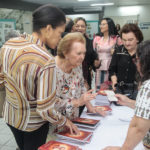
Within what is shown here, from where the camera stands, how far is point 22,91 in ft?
3.51

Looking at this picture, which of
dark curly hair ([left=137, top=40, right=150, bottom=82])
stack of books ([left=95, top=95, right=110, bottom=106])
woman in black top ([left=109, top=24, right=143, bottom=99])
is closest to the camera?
dark curly hair ([left=137, top=40, right=150, bottom=82])

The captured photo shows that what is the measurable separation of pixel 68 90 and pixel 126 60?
1040mm

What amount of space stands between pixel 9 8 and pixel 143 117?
8622mm

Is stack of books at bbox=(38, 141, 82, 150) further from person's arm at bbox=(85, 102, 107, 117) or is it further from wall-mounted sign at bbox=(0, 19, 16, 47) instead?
wall-mounted sign at bbox=(0, 19, 16, 47)

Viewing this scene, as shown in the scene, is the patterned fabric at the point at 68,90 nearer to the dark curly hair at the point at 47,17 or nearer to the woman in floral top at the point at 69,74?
the woman in floral top at the point at 69,74

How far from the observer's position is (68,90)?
148 centimetres

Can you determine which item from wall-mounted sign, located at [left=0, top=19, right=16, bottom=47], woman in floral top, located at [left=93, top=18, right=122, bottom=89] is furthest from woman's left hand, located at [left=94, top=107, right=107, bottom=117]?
wall-mounted sign, located at [left=0, top=19, right=16, bottom=47]

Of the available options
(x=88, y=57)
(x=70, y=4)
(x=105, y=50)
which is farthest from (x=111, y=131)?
(x=70, y=4)

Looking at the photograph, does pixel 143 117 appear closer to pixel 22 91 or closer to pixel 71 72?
pixel 22 91

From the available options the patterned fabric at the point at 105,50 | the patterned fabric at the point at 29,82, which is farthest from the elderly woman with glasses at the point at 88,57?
the patterned fabric at the point at 29,82

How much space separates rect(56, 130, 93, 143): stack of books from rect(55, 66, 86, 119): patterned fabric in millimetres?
204

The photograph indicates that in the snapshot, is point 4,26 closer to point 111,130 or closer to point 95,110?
point 95,110

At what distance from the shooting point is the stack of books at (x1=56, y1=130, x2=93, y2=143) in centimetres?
115

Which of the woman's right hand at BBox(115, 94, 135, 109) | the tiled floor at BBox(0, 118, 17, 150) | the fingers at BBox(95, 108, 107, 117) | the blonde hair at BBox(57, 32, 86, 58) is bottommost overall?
the tiled floor at BBox(0, 118, 17, 150)
